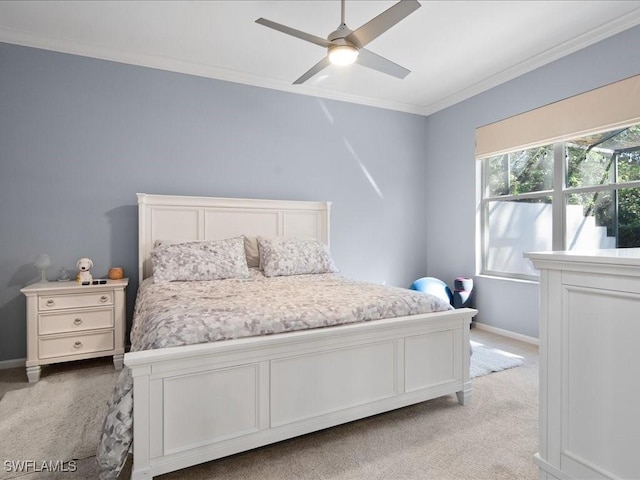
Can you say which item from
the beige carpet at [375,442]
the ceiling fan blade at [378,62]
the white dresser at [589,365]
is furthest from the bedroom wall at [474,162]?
the white dresser at [589,365]

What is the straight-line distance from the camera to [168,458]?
1541 millimetres

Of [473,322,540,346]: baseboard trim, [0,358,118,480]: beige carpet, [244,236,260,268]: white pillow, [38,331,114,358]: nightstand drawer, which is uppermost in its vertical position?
[244,236,260,268]: white pillow

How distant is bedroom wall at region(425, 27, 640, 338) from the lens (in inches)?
120

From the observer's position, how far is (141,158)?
3.44m

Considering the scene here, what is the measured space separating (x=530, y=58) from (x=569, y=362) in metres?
3.32

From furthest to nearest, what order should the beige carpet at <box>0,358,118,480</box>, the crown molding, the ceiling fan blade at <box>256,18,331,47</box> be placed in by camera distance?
the crown molding < the ceiling fan blade at <box>256,18,331,47</box> < the beige carpet at <box>0,358,118,480</box>

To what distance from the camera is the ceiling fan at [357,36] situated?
1921 millimetres

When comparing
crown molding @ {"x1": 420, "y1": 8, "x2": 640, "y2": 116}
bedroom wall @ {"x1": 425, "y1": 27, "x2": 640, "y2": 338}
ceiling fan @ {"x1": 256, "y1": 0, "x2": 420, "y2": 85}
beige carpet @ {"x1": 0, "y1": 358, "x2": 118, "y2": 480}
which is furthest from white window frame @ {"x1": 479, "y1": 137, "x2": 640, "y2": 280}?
beige carpet @ {"x1": 0, "y1": 358, "x2": 118, "y2": 480}

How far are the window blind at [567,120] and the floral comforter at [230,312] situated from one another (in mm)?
2164

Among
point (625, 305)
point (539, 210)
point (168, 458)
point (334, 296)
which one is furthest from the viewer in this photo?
point (539, 210)

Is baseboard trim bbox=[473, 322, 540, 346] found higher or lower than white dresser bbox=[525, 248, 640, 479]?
lower

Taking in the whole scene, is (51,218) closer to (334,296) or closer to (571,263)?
(334,296)

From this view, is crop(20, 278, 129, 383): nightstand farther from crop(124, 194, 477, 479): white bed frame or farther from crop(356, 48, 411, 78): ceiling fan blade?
crop(356, 48, 411, 78): ceiling fan blade

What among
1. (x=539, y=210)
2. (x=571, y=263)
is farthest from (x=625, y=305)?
(x=539, y=210)
